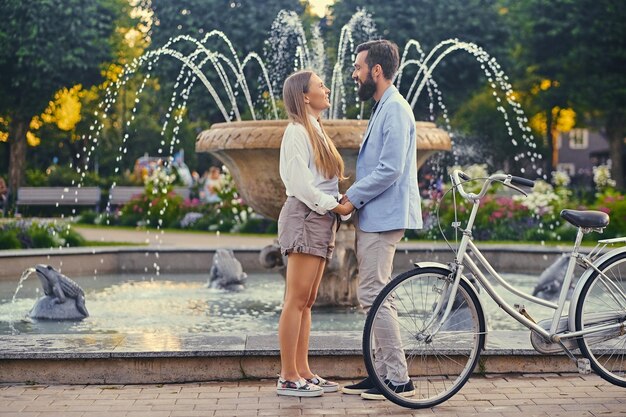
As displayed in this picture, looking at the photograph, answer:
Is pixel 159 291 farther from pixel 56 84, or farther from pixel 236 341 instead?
pixel 56 84

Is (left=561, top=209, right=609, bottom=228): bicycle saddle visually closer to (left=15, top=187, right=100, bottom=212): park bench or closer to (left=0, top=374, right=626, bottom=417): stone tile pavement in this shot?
(left=0, top=374, right=626, bottom=417): stone tile pavement

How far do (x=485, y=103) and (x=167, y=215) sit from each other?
3289cm

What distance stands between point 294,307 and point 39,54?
112 ft

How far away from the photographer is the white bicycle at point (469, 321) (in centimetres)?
570

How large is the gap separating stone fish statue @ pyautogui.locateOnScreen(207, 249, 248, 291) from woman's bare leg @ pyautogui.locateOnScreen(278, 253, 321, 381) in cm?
548

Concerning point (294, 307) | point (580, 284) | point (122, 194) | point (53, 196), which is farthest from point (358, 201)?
point (53, 196)

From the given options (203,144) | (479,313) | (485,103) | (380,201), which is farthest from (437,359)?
(485,103)

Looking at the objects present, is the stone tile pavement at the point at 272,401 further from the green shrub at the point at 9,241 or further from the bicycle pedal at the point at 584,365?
the green shrub at the point at 9,241

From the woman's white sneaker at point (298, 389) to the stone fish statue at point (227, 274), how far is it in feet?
18.1

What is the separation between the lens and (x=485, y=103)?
5531 centimetres

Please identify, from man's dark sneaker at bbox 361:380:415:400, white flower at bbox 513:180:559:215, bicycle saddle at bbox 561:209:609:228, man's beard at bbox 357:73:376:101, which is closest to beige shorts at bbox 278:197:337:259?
man's beard at bbox 357:73:376:101

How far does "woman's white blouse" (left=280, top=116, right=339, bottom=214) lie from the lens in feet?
19.0

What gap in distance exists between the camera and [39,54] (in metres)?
38.6

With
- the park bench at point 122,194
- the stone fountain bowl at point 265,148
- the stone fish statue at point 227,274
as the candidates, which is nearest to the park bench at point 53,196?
the park bench at point 122,194
